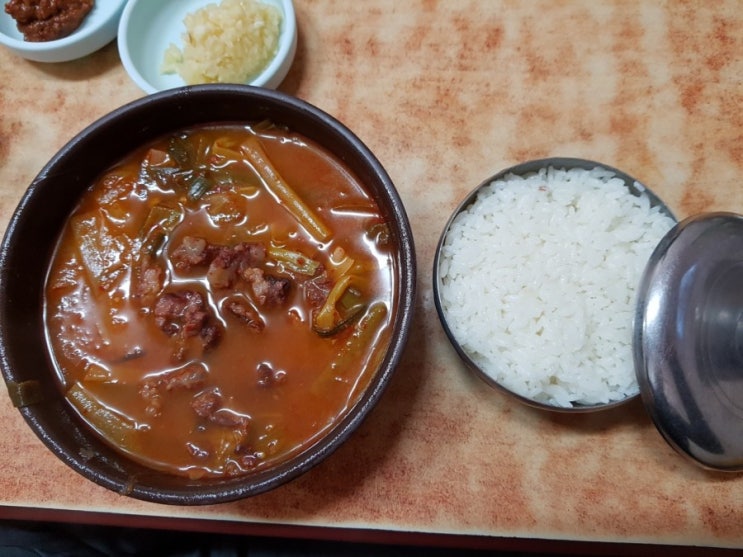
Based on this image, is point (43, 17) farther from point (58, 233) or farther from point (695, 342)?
point (695, 342)

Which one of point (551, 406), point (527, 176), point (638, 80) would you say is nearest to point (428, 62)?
point (527, 176)

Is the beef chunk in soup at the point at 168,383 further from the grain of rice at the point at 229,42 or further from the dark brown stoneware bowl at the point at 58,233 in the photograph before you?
the grain of rice at the point at 229,42

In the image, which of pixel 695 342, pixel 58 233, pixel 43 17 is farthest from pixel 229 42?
pixel 695 342

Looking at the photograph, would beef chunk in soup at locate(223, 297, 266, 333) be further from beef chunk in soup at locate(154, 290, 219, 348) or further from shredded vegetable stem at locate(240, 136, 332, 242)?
shredded vegetable stem at locate(240, 136, 332, 242)

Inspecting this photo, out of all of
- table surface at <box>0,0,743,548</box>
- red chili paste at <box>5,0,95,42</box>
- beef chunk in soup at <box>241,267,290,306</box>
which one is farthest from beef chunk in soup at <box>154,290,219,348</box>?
red chili paste at <box>5,0,95,42</box>

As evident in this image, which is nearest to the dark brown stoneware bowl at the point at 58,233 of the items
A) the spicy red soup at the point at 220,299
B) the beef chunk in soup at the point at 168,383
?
the spicy red soup at the point at 220,299

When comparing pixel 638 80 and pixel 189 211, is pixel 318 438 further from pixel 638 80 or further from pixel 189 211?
pixel 638 80
